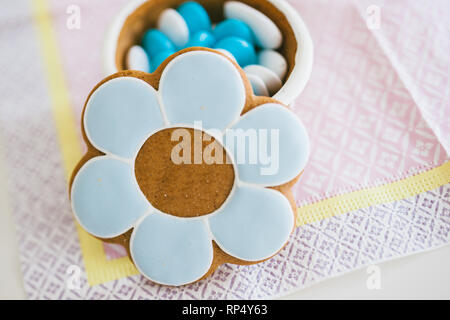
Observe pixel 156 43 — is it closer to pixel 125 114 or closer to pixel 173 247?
pixel 125 114

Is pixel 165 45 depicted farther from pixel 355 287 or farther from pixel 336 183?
pixel 355 287

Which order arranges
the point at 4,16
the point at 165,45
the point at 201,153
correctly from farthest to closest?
the point at 4,16 → the point at 165,45 → the point at 201,153

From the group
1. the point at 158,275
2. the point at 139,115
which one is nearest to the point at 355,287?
the point at 158,275

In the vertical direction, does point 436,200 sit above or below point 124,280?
above

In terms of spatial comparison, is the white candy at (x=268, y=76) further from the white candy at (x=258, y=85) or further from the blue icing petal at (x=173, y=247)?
the blue icing petal at (x=173, y=247)

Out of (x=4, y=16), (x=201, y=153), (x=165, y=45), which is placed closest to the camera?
(x=201, y=153)

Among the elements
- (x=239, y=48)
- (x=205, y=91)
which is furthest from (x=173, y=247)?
(x=239, y=48)

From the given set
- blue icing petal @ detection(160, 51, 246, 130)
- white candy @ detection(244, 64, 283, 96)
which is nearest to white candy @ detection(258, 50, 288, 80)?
white candy @ detection(244, 64, 283, 96)

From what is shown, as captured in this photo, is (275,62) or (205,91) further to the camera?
(275,62)
